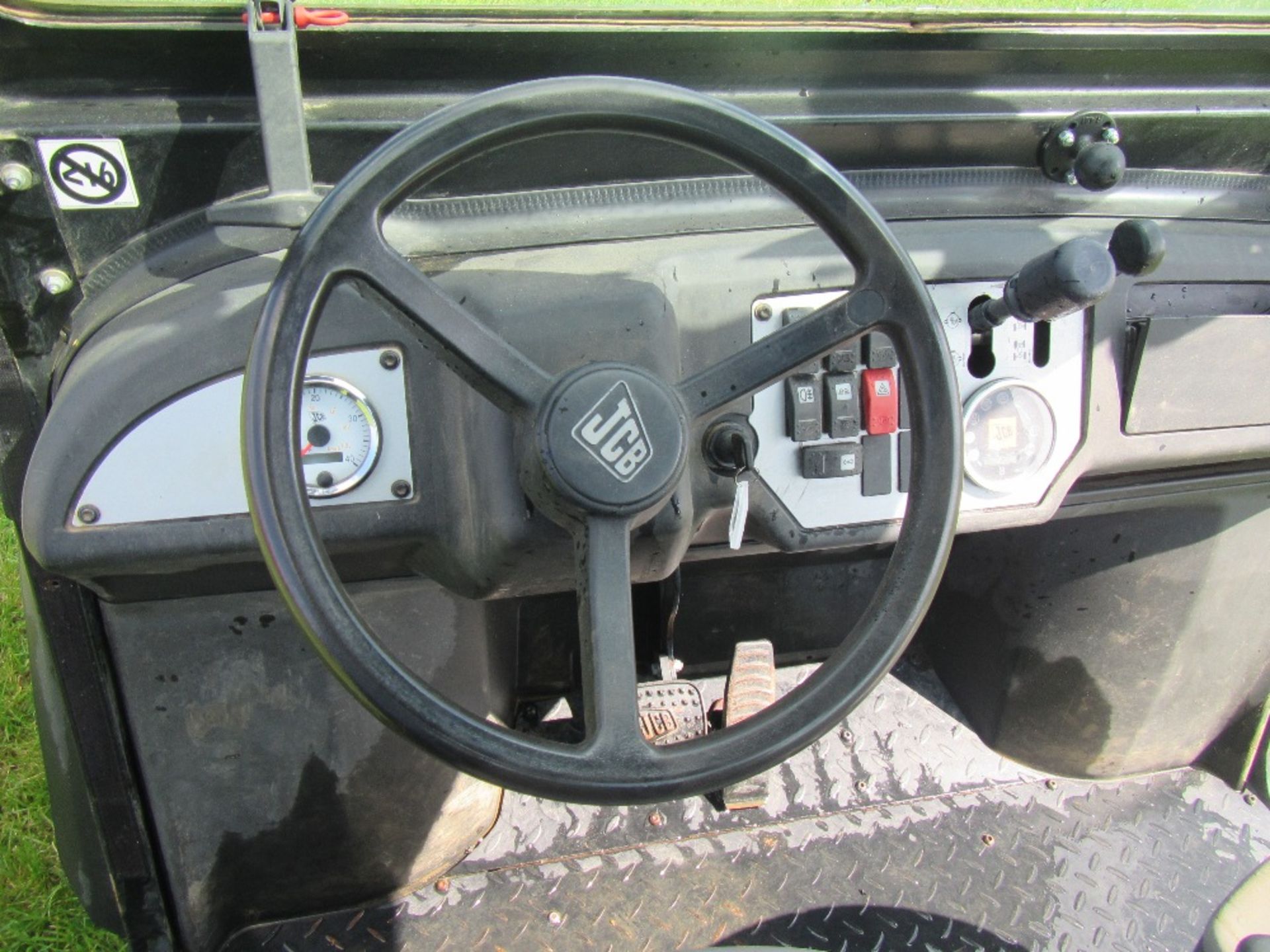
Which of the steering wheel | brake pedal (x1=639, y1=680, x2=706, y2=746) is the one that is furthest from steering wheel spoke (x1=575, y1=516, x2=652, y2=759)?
brake pedal (x1=639, y1=680, x2=706, y2=746)

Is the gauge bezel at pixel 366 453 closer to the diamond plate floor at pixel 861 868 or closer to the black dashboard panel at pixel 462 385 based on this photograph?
the black dashboard panel at pixel 462 385

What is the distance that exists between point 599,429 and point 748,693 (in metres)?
0.90

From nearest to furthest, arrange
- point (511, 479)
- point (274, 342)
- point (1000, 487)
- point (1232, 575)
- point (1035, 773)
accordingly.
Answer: point (274, 342), point (511, 479), point (1000, 487), point (1232, 575), point (1035, 773)

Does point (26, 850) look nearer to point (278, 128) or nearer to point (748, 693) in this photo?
point (748, 693)

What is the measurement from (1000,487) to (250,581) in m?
1.01

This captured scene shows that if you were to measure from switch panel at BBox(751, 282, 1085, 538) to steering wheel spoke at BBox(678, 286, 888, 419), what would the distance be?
0.21 meters

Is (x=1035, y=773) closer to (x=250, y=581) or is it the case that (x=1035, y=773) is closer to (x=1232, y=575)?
(x=1232, y=575)

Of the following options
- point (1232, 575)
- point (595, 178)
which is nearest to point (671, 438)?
point (595, 178)

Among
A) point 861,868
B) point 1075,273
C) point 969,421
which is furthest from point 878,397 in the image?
point 861,868

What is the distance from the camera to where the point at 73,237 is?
47.3 inches

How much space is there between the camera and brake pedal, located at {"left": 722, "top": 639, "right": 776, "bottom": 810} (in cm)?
171

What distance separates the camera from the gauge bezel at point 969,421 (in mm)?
1344

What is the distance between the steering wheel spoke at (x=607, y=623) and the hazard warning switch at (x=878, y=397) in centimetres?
46

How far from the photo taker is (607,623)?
0.95 meters
